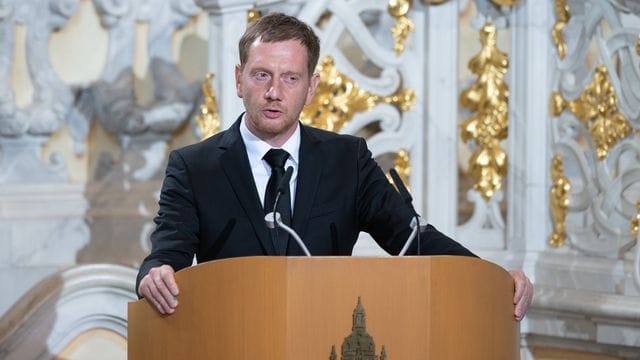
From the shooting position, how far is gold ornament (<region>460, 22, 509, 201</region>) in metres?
5.73

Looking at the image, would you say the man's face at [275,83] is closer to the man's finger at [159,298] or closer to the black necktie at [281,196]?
the black necktie at [281,196]

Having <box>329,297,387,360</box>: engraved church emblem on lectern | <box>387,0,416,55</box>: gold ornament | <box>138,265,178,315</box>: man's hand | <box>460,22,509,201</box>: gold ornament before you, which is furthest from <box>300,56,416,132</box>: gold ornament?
<box>329,297,387,360</box>: engraved church emblem on lectern

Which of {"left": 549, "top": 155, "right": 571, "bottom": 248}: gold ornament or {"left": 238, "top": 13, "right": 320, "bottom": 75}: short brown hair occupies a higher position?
{"left": 238, "top": 13, "right": 320, "bottom": 75}: short brown hair

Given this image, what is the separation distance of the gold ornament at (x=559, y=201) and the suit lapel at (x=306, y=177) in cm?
186

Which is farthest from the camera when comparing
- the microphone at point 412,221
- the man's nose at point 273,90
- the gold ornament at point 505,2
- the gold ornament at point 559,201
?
the gold ornament at point 505,2

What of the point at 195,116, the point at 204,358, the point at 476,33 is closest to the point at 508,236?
the point at 476,33

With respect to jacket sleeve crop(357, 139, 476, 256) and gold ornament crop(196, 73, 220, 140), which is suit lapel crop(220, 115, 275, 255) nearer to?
jacket sleeve crop(357, 139, 476, 256)

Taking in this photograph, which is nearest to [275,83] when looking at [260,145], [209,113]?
[260,145]

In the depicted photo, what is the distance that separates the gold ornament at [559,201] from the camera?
560cm

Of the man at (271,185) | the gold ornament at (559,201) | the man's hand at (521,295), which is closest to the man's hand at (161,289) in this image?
the man at (271,185)

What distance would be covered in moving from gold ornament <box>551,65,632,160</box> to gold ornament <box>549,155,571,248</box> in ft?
0.64

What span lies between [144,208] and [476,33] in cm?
201

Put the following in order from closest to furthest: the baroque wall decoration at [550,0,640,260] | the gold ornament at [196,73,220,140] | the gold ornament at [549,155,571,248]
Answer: the baroque wall decoration at [550,0,640,260]
the gold ornament at [549,155,571,248]
the gold ornament at [196,73,220,140]

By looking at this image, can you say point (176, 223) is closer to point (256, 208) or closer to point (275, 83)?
point (256, 208)
